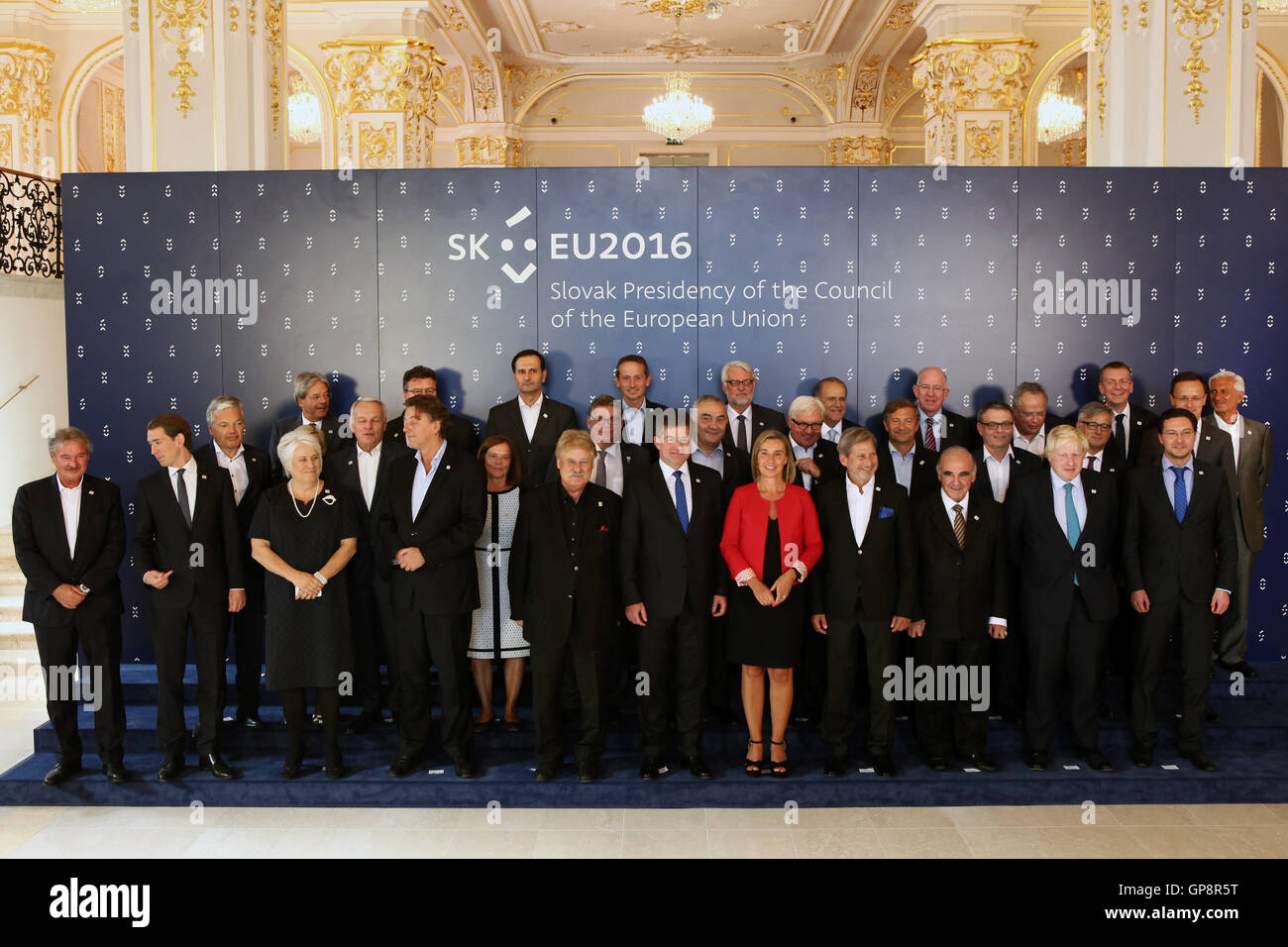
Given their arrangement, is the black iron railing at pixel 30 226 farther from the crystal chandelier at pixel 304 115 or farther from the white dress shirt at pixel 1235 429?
the white dress shirt at pixel 1235 429

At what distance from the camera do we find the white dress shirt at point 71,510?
183 inches

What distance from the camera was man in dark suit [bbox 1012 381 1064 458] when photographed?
5359 millimetres

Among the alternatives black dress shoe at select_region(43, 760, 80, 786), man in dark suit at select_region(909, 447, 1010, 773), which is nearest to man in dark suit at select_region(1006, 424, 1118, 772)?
man in dark suit at select_region(909, 447, 1010, 773)

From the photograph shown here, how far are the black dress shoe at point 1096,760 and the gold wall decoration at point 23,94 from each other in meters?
11.9

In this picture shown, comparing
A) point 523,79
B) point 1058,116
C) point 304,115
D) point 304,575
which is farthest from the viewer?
point 523,79

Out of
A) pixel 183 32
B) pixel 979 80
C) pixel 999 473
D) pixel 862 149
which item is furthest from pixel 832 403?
pixel 862 149

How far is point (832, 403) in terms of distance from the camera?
18.4 ft

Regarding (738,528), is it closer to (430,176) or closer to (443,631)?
(443,631)

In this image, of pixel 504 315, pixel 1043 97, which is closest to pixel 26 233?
pixel 504 315

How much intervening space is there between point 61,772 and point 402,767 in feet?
5.21

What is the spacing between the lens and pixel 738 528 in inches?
179

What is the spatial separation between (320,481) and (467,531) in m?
0.71

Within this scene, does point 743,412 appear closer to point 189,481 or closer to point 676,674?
point 676,674

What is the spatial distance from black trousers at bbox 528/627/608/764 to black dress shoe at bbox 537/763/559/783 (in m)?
0.02
